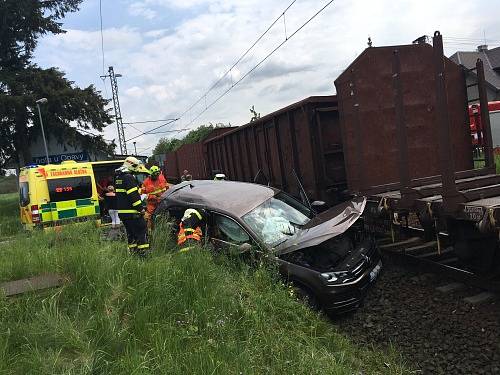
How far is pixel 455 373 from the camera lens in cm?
406

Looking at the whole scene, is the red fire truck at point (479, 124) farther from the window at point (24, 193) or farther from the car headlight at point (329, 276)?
the window at point (24, 193)

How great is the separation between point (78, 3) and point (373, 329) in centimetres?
3082

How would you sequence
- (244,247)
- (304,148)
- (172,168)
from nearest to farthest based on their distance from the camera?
(244,247) → (304,148) → (172,168)

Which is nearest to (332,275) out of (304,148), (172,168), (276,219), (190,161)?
(276,219)

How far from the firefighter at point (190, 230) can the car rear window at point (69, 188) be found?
7.07 meters

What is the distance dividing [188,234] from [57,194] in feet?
24.4

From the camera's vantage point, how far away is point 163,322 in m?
3.98

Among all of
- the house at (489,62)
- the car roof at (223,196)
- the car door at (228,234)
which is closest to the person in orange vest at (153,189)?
the car roof at (223,196)

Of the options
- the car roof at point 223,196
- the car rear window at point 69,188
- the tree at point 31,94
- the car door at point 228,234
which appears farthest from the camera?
the tree at point 31,94

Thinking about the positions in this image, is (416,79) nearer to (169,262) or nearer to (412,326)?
(412,326)

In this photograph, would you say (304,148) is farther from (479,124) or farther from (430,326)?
(430,326)

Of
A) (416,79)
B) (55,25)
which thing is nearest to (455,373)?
(416,79)

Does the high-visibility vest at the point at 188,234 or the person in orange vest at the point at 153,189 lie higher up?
the person in orange vest at the point at 153,189

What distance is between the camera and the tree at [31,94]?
→ 26.4m
